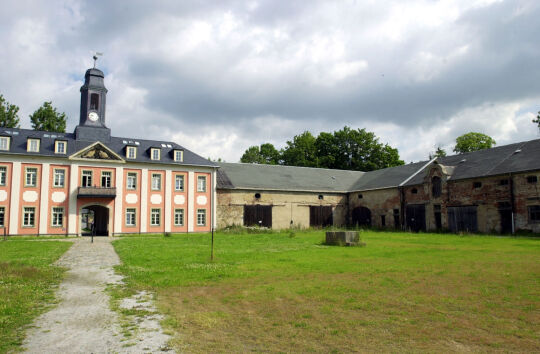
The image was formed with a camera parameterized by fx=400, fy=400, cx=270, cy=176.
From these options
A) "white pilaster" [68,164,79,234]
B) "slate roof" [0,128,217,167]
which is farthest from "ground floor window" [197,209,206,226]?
"white pilaster" [68,164,79,234]

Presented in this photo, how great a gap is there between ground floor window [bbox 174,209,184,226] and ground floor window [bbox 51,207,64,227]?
8503 millimetres

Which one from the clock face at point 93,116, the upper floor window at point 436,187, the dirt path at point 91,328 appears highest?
the clock face at point 93,116

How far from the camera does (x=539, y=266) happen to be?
455 inches

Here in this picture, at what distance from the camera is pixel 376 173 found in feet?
142

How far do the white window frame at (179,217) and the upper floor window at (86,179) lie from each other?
23.2 ft

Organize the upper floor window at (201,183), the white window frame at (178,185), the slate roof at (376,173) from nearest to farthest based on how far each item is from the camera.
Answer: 1. the slate roof at (376,173)
2. the white window frame at (178,185)
3. the upper floor window at (201,183)

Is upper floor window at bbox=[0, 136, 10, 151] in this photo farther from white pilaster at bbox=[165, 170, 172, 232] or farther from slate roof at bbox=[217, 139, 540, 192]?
slate roof at bbox=[217, 139, 540, 192]

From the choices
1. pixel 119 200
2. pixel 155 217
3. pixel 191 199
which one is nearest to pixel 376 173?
pixel 191 199

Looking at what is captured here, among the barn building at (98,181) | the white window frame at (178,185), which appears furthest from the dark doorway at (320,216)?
the white window frame at (178,185)

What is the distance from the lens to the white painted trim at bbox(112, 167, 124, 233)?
31627mm

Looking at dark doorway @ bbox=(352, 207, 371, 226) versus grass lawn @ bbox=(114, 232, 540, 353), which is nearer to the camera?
grass lawn @ bbox=(114, 232, 540, 353)

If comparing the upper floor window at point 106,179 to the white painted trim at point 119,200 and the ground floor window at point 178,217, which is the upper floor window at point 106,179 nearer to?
the white painted trim at point 119,200

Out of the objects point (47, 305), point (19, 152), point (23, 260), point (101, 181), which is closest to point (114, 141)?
point (101, 181)

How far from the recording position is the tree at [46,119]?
44.2m
